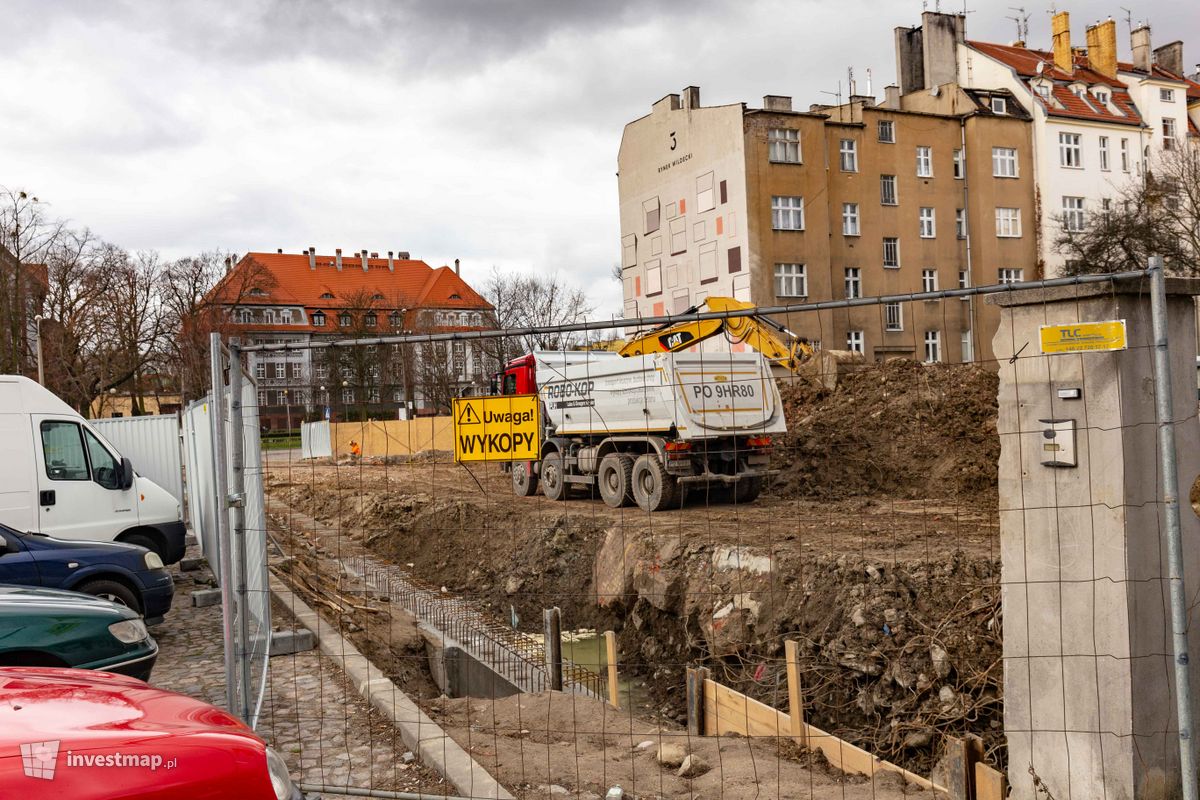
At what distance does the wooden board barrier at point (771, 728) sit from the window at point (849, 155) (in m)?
32.7

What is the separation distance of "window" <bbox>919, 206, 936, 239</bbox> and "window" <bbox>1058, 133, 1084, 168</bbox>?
709 cm

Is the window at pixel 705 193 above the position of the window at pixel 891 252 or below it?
above

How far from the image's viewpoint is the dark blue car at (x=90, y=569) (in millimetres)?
7664

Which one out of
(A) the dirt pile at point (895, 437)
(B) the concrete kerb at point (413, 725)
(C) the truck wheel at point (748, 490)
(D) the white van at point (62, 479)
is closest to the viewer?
(B) the concrete kerb at point (413, 725)

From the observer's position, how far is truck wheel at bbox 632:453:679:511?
15.5m

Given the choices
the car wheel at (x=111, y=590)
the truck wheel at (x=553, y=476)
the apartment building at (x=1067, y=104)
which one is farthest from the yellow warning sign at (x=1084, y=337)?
the apartment building at (x=1067, y=104)

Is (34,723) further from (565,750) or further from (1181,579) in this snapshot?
(1181,579)

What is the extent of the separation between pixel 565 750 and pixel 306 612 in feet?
13.5

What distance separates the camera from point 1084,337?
396 centimetres

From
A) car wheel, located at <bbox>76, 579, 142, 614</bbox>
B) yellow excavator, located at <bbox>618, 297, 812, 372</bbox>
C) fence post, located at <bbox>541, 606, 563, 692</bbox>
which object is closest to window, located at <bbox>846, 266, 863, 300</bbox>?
yellow excavator, located at <bbox>618, 297, 812, 372</bbox>

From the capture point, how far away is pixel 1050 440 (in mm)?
4176

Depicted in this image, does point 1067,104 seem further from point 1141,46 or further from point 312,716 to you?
point 312,716

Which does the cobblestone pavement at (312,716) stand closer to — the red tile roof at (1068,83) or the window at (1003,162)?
the window at (1003,162)

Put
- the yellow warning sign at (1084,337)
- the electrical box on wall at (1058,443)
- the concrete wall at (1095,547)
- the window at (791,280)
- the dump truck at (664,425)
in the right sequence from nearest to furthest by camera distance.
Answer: the yellow warning sign at (1084,337)
the concrete wall at (1095,547)
the electrical box on wall at (1058,443)
the dump truck at (664,425)
the window at (791,280)
